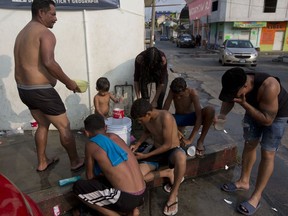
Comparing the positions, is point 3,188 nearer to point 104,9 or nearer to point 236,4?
point 104,9

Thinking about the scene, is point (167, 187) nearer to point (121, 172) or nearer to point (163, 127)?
point (163, 127)

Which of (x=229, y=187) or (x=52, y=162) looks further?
(x=52, y=162)

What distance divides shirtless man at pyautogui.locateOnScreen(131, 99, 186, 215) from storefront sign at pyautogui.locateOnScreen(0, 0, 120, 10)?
6.88ft

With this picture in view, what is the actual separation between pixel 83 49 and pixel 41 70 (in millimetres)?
1581

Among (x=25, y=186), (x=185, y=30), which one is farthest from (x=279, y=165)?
(x=185, y=30)

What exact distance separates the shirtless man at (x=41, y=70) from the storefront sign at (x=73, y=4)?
1354 mm

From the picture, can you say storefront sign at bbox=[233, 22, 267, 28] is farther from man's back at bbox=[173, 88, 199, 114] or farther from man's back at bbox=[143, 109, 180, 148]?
man's back at bbox=[143, 109, 180, 148]

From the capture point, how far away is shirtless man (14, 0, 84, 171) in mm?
2555

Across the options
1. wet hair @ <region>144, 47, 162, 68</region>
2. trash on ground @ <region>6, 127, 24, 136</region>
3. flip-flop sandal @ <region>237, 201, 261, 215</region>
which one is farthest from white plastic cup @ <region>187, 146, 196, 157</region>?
trash on ground @ <region>6, 127, 24, 136</region>

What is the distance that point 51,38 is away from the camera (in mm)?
2588

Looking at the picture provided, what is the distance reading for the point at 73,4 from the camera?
12.8 feet

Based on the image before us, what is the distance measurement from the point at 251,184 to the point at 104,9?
3.27 m

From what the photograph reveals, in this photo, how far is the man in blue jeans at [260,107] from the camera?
237 centimetres

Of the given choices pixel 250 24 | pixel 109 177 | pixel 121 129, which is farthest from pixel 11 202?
pixel 250 24
